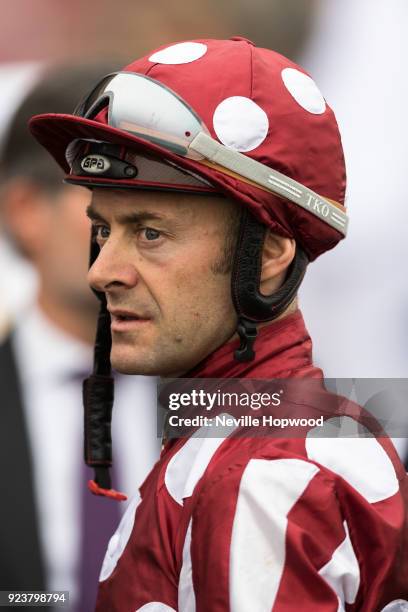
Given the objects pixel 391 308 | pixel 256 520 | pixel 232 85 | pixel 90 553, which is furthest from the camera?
pixel 391 308

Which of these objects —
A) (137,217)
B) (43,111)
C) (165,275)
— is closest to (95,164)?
(137,217)

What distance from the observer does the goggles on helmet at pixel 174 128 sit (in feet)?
6.68

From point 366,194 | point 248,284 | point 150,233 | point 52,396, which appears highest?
point 366,194

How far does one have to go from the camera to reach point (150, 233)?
214 centimetres

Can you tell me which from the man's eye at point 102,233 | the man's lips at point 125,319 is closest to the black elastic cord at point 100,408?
the man's eye at point 102,233

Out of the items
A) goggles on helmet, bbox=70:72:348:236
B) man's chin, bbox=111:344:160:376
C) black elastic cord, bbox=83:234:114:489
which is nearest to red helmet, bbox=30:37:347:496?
goggles on helmet, bbox=70:72:348:236

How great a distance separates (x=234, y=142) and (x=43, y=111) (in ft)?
6.79

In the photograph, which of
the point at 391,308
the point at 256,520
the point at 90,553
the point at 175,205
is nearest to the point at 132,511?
the point at 256,520

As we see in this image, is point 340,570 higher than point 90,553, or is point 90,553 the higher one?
point 340,570

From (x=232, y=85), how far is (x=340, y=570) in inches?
40.4

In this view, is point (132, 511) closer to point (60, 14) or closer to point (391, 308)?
point (391, 308)

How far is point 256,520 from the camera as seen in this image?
5.77 ft

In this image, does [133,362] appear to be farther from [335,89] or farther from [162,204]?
[335,89]

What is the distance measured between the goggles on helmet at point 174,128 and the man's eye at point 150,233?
0.61ft
